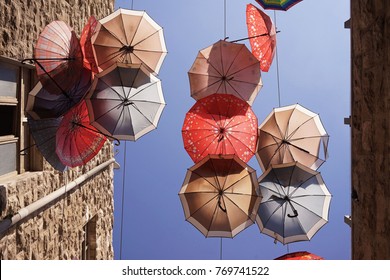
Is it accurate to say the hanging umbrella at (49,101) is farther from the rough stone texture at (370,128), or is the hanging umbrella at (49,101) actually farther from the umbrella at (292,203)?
the rough stone texture at (370,128)

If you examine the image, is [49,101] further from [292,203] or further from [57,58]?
[292,203]

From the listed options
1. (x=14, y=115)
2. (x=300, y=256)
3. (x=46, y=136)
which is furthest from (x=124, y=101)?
(x=300, y=256)

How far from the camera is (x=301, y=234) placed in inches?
213

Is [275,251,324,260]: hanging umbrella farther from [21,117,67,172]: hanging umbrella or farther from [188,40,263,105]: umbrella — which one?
[21,117,67,172]: hanging umbrella

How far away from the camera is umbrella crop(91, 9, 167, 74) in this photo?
204 inches

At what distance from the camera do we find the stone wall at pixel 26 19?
4043mm

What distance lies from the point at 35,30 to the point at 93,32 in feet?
2.51

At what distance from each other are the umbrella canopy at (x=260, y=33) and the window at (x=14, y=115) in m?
3.54

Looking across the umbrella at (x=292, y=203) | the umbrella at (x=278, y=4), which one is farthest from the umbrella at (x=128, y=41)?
the umbrella at (x=292, y=203)

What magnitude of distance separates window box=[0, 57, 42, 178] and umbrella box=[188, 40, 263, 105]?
2.69 meters

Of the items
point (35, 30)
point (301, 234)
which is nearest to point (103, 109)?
point (35, 30)

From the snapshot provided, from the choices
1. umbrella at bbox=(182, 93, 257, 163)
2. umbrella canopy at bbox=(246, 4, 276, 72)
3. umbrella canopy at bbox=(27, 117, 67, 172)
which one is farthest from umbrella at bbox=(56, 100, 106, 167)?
umbrella canopy at bbox=(246, 4, 276, 72)

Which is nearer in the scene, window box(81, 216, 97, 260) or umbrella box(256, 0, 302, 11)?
umbrella box(256, 0, 302, 11)

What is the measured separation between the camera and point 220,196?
528 cm
